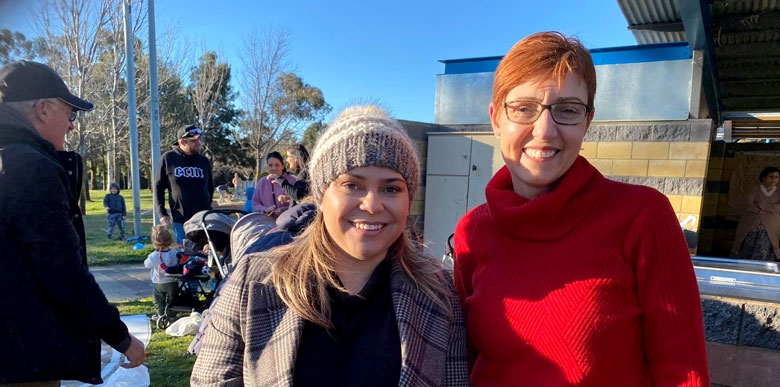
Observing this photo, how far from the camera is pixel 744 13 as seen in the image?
5.66 meters

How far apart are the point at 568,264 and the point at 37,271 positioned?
7.40 feet

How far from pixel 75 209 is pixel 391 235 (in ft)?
6.23

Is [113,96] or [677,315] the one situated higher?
[113,96]

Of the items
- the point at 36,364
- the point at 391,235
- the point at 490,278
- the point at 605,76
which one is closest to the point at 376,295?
the point at 391,235

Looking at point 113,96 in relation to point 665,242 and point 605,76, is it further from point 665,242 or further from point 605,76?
point 665,242

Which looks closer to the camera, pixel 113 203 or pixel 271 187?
pixel 271 187

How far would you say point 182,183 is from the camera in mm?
5965

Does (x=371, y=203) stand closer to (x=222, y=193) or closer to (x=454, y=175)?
(x=454, y=175)

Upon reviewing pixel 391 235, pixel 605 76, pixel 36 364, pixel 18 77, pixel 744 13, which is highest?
pixel 744 13

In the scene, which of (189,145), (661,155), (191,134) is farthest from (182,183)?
(661,155)

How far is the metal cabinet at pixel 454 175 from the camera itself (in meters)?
6.93

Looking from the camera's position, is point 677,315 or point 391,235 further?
→ point 391,235

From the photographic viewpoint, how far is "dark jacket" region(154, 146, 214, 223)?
5.96 metres

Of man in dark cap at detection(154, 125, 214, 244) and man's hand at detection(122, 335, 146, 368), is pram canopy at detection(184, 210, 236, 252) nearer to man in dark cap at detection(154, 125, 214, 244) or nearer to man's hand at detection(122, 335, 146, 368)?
man in dark cap at detection(154, 125, 214, 244)
